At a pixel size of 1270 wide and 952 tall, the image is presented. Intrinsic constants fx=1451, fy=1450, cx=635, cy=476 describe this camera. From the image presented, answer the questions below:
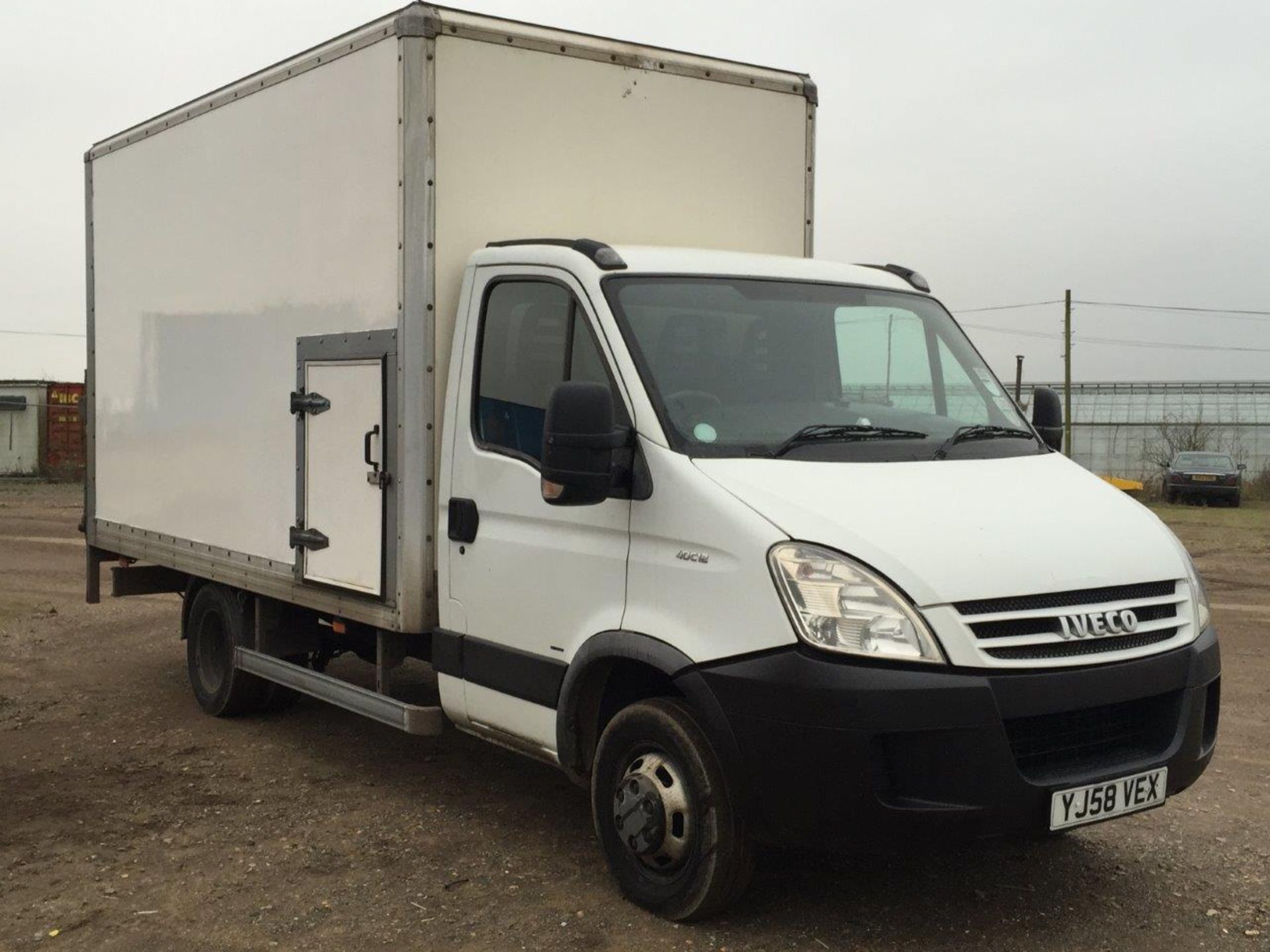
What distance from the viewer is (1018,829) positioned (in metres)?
4.44

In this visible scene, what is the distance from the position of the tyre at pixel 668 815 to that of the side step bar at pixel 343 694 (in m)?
1.26

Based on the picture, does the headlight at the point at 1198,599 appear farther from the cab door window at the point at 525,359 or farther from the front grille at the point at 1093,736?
the cab door window at the point at 525,359

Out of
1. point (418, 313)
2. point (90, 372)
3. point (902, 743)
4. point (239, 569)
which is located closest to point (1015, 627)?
point (902, 743)

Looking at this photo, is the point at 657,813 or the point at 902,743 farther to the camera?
the point at 657,813

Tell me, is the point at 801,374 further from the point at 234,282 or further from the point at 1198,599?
the point at 234,282

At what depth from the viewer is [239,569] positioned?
759cm

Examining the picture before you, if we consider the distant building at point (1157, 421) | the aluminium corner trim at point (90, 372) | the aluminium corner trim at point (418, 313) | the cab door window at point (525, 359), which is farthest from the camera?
the distant building at point (1157, 421)

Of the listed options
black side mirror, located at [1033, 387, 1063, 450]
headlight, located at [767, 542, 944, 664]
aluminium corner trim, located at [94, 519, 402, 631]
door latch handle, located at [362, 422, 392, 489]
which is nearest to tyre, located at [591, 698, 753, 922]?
headlight, located at [767, 542, 944, 664]

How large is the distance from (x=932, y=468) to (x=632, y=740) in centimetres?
141

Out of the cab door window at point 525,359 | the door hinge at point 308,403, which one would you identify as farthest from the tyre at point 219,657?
the cab door window at point 525,359

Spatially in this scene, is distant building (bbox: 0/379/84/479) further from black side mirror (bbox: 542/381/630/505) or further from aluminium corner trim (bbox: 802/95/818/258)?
black side mirror (bbox: 542/381/630/505)

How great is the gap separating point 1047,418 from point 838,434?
5.05 feet

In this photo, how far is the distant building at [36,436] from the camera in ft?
126

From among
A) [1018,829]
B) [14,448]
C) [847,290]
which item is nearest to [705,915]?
[1018,829]
